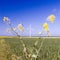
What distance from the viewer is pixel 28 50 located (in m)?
4.24

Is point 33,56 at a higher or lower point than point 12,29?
lower

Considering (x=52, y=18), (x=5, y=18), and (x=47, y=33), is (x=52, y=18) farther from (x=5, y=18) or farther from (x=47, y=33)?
(x=5, y=18)

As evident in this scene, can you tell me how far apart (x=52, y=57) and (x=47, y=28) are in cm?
A: 228

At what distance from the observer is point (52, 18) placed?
3119 millimetres

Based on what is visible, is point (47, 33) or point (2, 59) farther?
point (2, 59)

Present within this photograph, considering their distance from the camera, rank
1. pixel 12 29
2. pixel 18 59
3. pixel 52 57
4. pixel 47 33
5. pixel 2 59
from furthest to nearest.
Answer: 1. pixel 2 59
2. pixel 52 57
3. pixel 18 59
4. pixel 12 29
5. pixel 47 33

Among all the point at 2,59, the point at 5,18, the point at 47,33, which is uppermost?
the point at 5,18

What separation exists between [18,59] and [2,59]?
250 cm

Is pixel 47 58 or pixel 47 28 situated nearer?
pixel 47 28

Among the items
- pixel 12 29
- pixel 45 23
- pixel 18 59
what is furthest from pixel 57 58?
pixel 45 23

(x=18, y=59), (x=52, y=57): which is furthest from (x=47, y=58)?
(x=18, y=59)

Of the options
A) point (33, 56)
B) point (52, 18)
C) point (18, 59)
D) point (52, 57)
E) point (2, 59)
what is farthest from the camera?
point (2, 59)

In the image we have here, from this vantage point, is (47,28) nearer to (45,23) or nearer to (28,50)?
(45,23)

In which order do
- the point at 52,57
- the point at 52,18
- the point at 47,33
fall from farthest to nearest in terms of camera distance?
the point at 52,57, the point at 47,33, the point at 52,18
